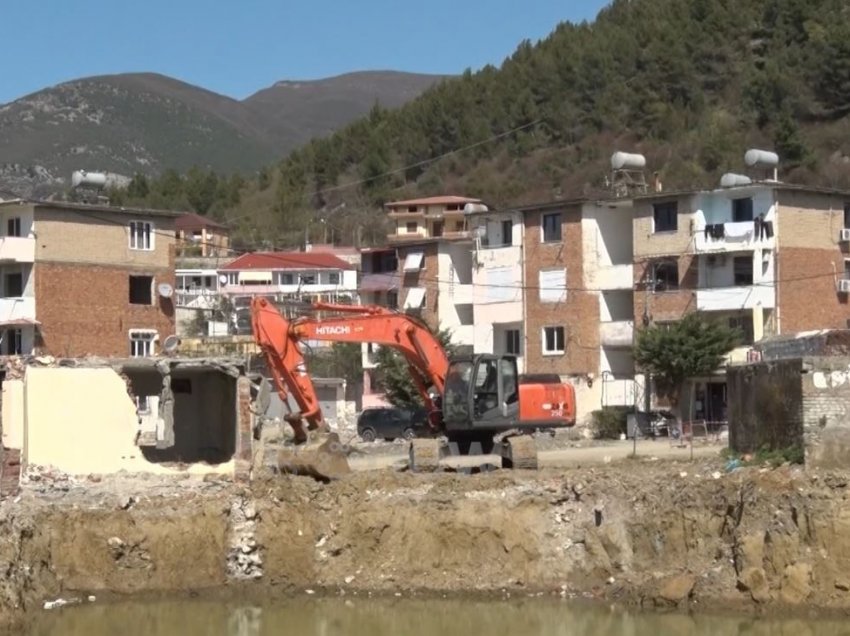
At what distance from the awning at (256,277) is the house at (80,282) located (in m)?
45.9

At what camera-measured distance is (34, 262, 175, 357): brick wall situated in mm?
64250

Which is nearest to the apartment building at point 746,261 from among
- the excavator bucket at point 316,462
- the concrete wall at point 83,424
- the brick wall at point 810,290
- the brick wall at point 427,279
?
the brick wall at point 810,290

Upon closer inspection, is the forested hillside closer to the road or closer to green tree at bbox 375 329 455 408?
green tree at bbox 375 329 455 408

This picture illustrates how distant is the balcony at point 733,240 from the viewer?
62469 millimetres

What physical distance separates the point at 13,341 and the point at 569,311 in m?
22.1

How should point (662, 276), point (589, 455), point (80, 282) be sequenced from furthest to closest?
1. point (662, 276)
2. point (80, 282)
3. point (589, 455)

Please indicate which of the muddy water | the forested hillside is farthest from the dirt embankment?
the forested hillside

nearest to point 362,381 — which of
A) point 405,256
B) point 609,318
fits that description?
point 405,256

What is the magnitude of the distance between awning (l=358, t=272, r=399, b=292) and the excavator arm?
37.6m

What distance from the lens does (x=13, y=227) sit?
65000 mm

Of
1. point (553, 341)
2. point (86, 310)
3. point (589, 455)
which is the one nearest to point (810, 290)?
point (553, 341)

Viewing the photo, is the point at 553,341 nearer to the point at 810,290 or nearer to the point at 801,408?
the point at 810,290

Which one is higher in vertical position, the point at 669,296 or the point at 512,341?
the point at 669,296

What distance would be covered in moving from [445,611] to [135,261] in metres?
39.9
